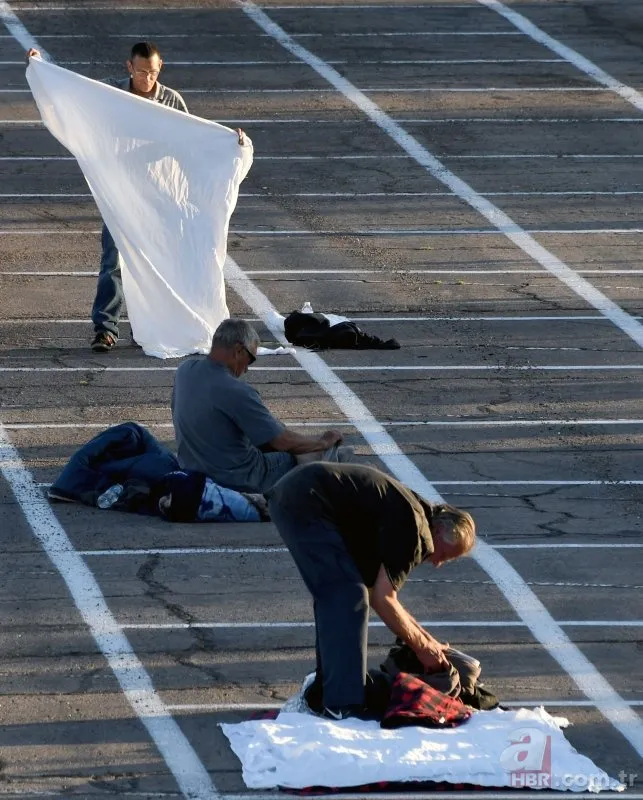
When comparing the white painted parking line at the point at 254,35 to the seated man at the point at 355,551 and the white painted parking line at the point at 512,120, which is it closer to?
the white painted parking line at the point at 512,120

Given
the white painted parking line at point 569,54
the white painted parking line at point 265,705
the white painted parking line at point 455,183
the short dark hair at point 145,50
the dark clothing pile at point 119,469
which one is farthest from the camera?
the white painted parking line at point 569,54

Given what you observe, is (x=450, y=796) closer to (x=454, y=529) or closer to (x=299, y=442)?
(x=454, y=529)

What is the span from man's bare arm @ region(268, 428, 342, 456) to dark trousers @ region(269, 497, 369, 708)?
7.79ft

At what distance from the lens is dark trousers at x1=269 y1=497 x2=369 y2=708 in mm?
7168

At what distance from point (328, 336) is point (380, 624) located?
16.0ft

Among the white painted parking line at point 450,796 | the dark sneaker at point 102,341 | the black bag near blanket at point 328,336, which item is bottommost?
the dark sneaker at point 102,341

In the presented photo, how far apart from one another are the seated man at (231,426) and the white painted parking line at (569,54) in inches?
508

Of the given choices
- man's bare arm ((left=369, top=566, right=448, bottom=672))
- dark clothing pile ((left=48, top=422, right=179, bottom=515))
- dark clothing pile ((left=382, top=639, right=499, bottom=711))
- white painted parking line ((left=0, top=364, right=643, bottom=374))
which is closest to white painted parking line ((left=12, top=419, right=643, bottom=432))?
white painted parking line ((left=0, top=364, right=643, bottom=374))

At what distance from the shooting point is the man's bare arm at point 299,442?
962 centimetres

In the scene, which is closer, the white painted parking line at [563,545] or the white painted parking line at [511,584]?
the white painted parking line at [511,584]

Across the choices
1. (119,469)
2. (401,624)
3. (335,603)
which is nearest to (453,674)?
(401,624)

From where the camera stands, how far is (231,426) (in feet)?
31.6

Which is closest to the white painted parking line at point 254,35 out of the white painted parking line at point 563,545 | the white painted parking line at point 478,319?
the white painted parking line at point 478,319

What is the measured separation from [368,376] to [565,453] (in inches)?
79.7
